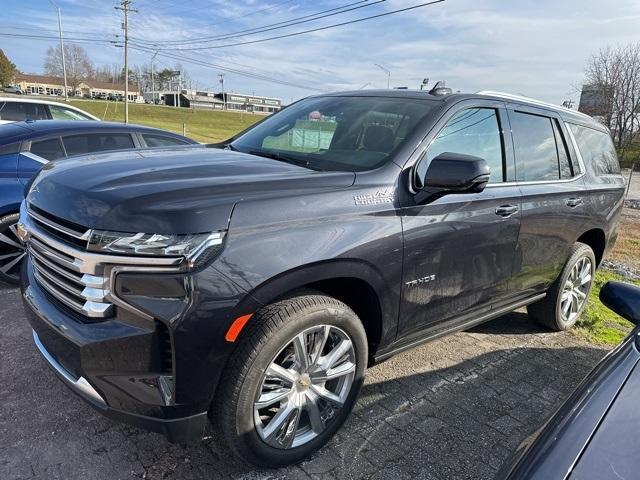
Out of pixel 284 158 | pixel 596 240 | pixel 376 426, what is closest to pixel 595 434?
pixel 376 426

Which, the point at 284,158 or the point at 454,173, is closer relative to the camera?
the point at 454,173

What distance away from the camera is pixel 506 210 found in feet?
10.8

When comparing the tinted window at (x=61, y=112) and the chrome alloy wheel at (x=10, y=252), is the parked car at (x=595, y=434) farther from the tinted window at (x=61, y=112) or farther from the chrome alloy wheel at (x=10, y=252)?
the tinted window at (x=61, y=112)

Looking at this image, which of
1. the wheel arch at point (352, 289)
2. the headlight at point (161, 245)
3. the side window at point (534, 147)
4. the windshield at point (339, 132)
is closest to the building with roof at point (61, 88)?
the windshield at point (339, 132)

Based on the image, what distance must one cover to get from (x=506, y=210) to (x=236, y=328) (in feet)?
6.89

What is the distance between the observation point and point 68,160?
285cm

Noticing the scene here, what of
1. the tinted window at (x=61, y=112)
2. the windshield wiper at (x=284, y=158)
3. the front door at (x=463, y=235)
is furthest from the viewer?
the tinted window at (x=61, y=112)

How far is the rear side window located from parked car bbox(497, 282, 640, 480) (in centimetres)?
287

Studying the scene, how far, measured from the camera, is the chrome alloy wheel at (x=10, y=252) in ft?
14.9

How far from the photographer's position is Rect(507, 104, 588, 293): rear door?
3.56 metres

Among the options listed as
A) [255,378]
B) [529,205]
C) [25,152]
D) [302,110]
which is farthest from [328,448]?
[25,152]

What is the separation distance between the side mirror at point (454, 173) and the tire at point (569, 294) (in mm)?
2053

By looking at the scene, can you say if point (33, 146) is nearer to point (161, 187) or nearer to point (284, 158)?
point (284, 158)

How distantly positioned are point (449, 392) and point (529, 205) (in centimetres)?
144
